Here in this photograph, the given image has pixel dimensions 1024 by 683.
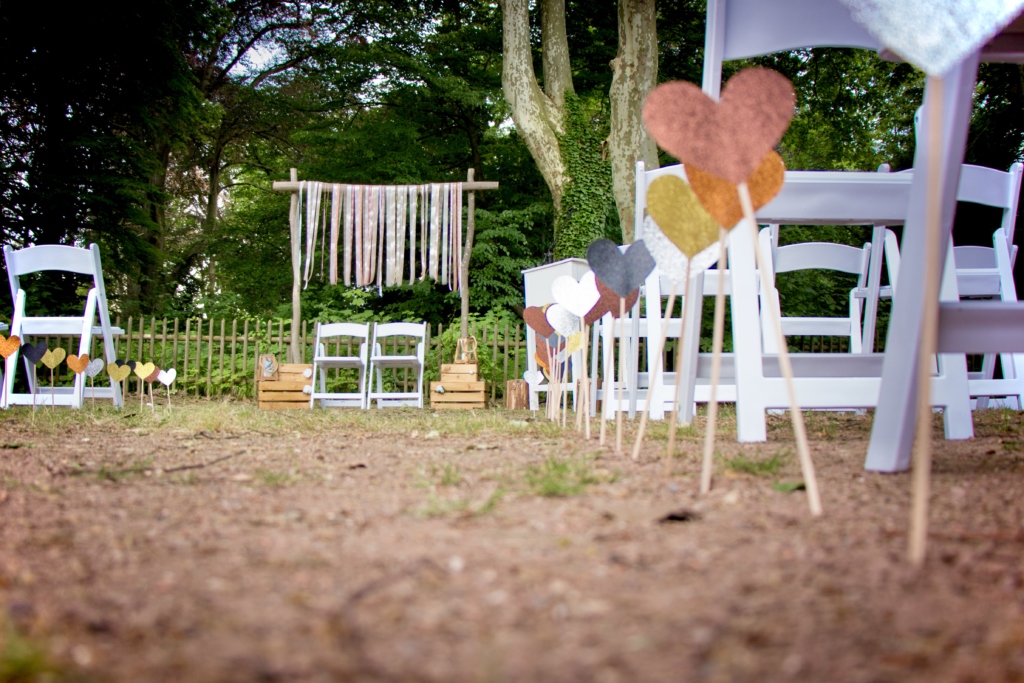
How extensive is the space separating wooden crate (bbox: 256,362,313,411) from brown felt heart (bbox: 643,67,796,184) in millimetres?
6070

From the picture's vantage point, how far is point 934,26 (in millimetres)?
1335

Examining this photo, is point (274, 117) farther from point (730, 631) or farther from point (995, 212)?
point (730, 631)

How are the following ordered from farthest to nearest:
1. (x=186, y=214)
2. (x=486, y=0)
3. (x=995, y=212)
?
(x=186, y=214)
(x=486, y=0)
(x=995, y=212)

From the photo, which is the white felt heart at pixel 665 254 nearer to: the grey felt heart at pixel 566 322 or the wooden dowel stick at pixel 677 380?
the wooden dowel stick at pixel 677 380

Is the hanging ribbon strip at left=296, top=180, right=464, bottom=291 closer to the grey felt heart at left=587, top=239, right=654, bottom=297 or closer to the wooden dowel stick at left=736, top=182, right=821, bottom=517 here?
the grey felt heart at left=587, top=239, right=654, bottom=297

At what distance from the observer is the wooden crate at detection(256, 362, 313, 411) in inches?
282

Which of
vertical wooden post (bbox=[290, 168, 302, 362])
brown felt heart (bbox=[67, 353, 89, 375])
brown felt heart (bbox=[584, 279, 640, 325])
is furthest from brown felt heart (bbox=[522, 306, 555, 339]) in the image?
vertical wooden post (bbox=[290, 168, 302, 362])

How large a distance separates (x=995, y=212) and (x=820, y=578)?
953 centimetres

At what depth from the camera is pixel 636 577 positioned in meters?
1.05

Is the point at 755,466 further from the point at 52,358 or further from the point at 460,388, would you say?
the point at 460,388

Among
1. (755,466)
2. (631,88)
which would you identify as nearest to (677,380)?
(755,466)

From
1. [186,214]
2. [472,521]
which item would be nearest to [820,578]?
[472,521]

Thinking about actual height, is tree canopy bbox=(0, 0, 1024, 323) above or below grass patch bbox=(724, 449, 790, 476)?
above

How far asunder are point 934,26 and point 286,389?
661 centimetres
